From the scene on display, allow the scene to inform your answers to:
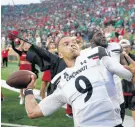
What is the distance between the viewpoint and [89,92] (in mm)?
3021

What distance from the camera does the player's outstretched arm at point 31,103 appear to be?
10.0ft

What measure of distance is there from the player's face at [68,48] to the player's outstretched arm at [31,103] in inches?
16.0

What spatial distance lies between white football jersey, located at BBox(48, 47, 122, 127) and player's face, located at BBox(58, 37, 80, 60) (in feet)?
0.42

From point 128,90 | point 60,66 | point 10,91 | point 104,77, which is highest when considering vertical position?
point 104,77

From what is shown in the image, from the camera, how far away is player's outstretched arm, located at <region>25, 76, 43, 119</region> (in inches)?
120

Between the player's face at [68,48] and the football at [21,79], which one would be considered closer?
the football at [21,79]

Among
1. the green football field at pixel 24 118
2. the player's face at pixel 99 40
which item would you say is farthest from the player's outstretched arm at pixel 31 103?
the green football field at pixel 24 118

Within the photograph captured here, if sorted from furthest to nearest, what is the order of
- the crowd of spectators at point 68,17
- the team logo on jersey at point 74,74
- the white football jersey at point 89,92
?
1. the crowd of spectators at point 68,17
2. the team logo on jersey at point 74,74
3. the white football jersey at point 89,92

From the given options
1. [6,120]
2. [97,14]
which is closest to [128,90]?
[6,120]

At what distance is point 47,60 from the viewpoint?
577 cm

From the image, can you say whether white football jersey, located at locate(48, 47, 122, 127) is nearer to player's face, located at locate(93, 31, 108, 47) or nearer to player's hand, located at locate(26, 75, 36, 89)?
player's hand, located at locate(26, 75, 36, 89)

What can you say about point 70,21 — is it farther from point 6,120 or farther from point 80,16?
point 6,120

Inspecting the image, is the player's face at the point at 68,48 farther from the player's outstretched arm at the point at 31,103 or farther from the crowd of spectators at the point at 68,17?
the crowd of spectators at the point at 68,17

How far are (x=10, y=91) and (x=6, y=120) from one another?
4.61 m
